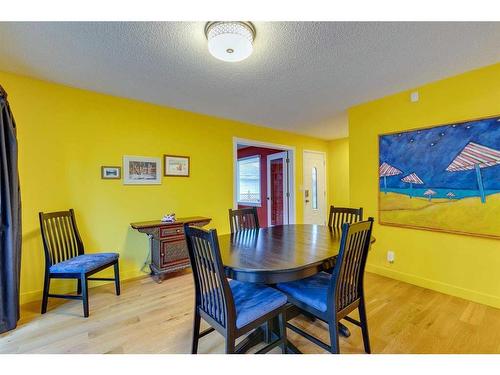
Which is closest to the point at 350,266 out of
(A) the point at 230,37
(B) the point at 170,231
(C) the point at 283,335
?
(C) the point at 283,335

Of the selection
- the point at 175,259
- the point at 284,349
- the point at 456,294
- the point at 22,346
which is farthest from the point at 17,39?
the point at 456,294

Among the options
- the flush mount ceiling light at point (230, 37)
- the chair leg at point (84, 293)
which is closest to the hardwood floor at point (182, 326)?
the chair leg at point (84, 293)

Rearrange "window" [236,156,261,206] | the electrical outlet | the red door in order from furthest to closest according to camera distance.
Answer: "window" [236,156,261,206] → the red door → the electrical outlet

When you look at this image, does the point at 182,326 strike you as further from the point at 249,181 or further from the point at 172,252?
the point at 249,181

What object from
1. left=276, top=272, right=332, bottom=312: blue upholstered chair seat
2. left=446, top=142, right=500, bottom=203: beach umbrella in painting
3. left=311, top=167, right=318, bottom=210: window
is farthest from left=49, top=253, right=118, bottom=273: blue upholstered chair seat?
left=311, top=167, right=318, bottom=210: window

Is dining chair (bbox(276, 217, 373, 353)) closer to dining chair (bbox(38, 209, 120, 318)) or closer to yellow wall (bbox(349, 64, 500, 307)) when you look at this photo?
yellow wall (bbox(349, 64, 500, 307))

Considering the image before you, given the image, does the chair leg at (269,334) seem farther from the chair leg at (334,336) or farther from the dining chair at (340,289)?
the chair leg at (334,336)

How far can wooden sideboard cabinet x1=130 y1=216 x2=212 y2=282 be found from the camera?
2787 mm

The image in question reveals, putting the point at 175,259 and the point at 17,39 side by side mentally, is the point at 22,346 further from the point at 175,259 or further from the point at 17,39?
the point at 17,39

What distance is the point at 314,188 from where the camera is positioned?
5.33m

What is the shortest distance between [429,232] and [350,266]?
179 centimetres

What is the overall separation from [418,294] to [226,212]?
2690 mm

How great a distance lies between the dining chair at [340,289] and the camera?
→ 1.37m

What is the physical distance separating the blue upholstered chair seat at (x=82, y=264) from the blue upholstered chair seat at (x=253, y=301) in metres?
1.44
